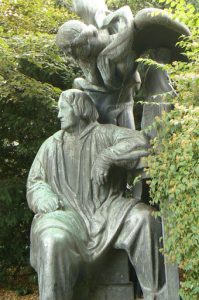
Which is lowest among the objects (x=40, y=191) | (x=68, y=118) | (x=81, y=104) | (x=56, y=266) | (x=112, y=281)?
(x=112, y=281)

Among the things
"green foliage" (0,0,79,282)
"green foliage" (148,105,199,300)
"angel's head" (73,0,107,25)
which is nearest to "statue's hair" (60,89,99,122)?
"angel's head" (73,0,107,25)

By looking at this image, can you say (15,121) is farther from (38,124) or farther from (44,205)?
(44,205)

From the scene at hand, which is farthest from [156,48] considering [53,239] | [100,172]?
[53,239]

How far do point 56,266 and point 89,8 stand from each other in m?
2.45

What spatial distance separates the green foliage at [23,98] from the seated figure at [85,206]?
2918 mm

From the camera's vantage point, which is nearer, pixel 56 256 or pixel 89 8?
pixel 56 256

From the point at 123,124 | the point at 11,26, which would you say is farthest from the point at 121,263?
the point at 11,26

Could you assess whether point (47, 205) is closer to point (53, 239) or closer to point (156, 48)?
point (53, 239)

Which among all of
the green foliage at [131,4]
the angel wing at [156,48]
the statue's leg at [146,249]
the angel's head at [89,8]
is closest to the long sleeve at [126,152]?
the angel wing at [156,48]

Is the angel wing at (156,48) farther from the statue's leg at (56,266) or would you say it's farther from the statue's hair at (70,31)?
the statue's leg at (56,266)

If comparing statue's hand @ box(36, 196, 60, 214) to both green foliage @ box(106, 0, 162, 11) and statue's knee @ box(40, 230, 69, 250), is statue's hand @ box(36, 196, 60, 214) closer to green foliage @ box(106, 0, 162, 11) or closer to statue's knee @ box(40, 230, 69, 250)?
statue's knee @ box(40, 230, 69, 250)

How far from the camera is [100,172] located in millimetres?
4398

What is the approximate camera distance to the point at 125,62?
4719 mm

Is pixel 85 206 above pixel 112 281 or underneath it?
above
